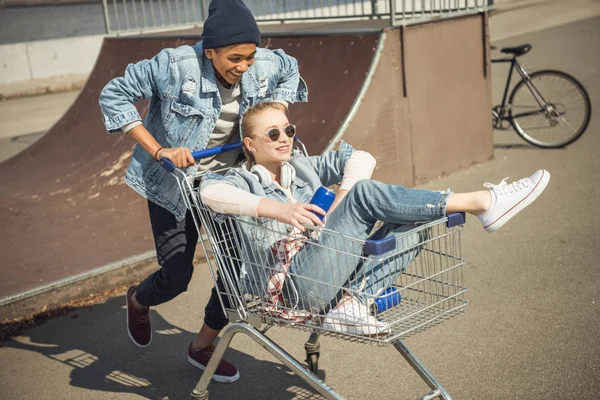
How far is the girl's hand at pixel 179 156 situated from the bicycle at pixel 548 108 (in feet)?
20.2

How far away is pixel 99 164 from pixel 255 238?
569cm

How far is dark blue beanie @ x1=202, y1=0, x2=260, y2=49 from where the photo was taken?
12.3 ft

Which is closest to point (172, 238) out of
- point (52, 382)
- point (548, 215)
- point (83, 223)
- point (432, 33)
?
point (52, 382)

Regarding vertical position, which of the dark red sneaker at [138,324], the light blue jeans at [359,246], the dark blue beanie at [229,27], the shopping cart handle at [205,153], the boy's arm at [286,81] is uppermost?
the dark blue beanie at [229,27]

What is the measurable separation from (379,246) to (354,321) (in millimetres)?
386

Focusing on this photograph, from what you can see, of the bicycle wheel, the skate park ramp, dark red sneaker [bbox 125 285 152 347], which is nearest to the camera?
dark red sneaker [bbox 125 285 152 347]

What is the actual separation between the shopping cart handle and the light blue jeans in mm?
818

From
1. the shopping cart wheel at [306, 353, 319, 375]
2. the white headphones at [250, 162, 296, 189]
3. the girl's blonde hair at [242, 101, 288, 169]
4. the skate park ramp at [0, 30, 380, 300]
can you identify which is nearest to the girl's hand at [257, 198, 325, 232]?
the white headphones at [250, 162, 296, 189]

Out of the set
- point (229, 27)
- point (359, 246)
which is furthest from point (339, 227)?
point (229, 27)

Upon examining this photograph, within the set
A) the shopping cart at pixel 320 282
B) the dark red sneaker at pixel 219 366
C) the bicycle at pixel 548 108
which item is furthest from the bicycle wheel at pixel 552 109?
the shopping cart at pixel 320 282

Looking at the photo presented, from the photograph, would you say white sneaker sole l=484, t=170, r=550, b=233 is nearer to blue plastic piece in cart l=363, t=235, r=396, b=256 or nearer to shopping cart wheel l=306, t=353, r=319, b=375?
blue plastic piece in cart l=363, t=235, r=396, b=256

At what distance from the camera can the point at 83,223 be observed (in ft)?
23.9

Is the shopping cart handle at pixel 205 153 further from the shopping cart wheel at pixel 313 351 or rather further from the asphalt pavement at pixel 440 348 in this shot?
the asphalt pavement at pixel 440 348

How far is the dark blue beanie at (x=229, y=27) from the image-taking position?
148 inches
